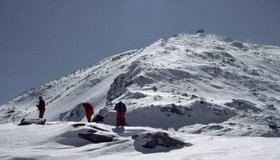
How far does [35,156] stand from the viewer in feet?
56.0

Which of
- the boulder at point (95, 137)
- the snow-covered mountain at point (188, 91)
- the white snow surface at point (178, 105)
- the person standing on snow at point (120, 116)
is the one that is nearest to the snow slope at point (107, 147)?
the white snow surface at point (178, 105)

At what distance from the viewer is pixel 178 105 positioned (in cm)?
7794

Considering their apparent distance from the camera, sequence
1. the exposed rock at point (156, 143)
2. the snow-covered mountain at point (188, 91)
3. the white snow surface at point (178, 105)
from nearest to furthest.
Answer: the white snow surface at point (178, 105) → the exposed rock at point (156, 143) → the snow-covered mountain at point (188, 91)

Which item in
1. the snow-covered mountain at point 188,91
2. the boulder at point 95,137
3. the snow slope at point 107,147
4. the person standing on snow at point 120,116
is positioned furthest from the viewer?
the snow-covered mountain at point 188,91

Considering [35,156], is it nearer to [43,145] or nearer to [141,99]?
[43,145]

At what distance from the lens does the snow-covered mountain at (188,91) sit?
7312 centimetres

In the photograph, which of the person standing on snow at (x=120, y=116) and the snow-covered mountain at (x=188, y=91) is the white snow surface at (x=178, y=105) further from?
the person standing on snow at (x=120, y=116)

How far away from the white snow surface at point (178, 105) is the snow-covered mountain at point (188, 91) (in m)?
0.19

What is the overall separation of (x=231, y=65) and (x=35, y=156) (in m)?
134

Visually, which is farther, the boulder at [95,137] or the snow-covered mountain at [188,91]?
the snow-covered mountain at [188,91]

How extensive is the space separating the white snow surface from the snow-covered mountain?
0.64ft

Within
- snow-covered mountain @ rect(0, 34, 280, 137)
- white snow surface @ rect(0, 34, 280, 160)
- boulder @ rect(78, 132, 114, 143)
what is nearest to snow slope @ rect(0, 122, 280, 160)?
white snow surface @ rect(0, 34, 280, 160)

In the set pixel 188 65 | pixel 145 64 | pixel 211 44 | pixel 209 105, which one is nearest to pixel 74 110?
pixel 145 64

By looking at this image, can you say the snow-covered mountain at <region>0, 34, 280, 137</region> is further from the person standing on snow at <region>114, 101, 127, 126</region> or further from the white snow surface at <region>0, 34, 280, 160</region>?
the person standing on snow at <region>114, 101, 127, 126</region>
